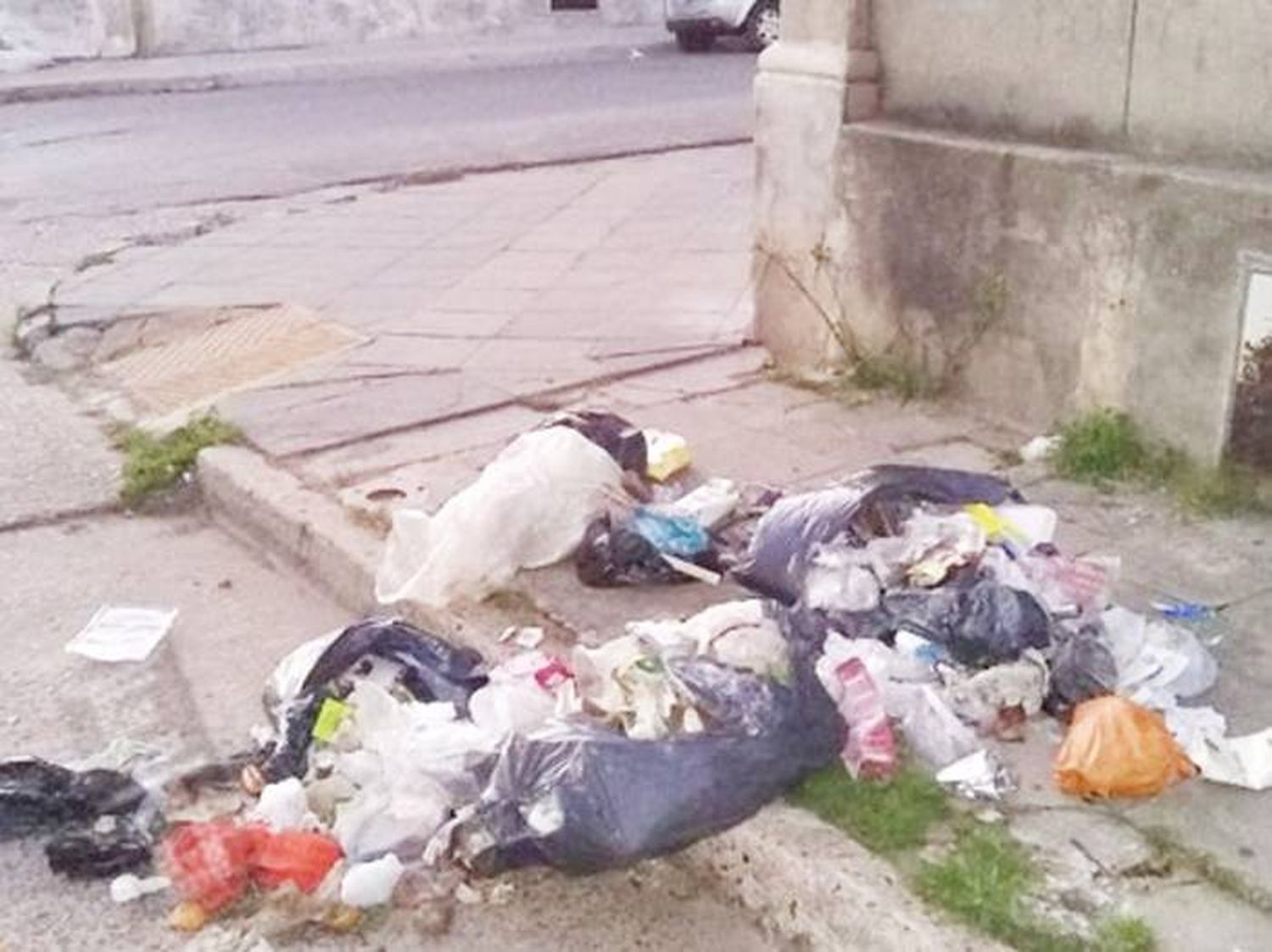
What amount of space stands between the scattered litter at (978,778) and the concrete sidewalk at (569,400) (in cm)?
4

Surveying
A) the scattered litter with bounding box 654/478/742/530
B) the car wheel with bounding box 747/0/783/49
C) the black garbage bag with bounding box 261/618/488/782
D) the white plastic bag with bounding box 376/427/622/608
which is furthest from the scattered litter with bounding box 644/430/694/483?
the car wheel with bounding box 747/0/783/49

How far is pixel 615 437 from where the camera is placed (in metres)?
4.66

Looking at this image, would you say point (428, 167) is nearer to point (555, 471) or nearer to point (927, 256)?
point (927, 256)

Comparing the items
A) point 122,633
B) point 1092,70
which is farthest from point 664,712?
point 1092,70

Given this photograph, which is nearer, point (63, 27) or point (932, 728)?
point (932, 728)

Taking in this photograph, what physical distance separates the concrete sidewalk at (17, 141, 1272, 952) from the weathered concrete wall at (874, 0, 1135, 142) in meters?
0.92

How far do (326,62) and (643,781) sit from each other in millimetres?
16260

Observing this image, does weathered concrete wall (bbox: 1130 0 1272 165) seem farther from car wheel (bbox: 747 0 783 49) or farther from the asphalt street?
car wheel (bbox: 747 0 783 49)

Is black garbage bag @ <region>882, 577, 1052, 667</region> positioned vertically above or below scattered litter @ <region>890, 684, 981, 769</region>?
above

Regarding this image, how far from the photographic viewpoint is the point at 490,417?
555cm

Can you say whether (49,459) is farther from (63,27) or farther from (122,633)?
(63,27)

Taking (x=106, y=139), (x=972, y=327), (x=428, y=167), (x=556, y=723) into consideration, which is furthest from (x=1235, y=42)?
(x=106, y=139)

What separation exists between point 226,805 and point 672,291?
4016mm

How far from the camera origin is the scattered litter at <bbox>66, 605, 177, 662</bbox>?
430cm
